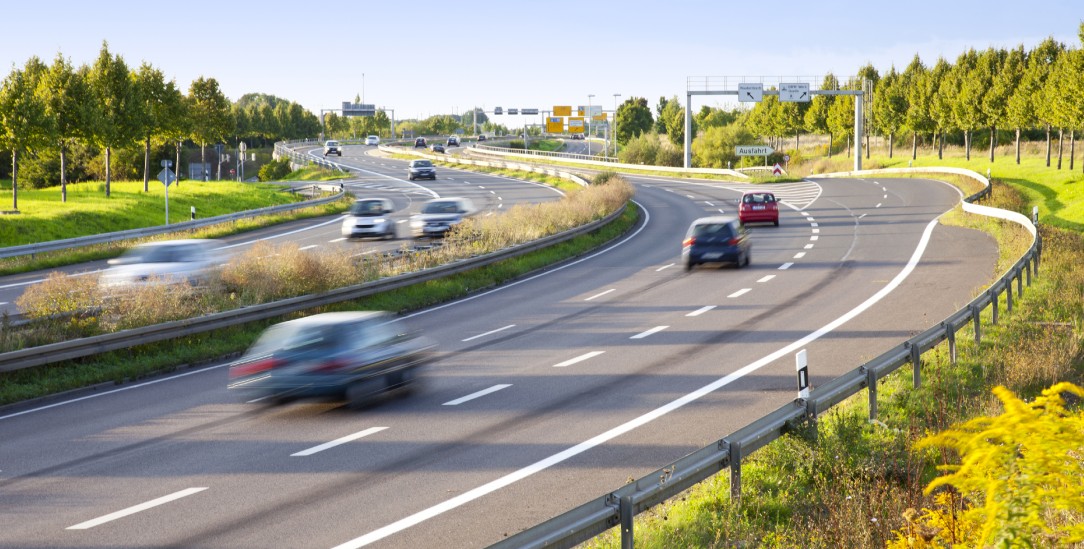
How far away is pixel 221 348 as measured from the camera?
17.3m

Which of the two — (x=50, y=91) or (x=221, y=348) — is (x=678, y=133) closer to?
(x=50, y=91)

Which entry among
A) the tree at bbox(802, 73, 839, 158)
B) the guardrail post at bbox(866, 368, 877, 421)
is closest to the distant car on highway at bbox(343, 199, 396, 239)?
the guardrail post at bbox(866, 368, 877, 421)

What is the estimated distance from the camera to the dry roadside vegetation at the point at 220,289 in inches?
655

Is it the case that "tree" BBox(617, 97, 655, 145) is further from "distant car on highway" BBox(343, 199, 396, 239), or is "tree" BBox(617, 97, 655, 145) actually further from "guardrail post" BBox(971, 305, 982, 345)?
"guardrail post" BBox(971, 305, 982, 345)

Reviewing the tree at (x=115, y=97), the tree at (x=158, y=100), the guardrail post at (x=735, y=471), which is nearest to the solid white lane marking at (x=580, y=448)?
the guardrail post at (x=735, y=471)

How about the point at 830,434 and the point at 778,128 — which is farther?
the point at 778,128

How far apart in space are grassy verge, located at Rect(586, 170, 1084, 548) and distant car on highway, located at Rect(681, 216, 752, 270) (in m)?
11.0

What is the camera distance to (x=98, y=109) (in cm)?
5334

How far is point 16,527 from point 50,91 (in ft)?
161

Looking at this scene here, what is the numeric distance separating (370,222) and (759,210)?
1543 centimetres

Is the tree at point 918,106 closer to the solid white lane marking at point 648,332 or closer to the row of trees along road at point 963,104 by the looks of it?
the row of trees along road at point 963,104

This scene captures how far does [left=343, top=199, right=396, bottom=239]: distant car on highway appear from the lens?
122 ft

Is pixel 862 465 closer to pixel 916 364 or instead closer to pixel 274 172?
pixel 916 364

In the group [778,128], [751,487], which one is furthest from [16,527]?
[778,128]
